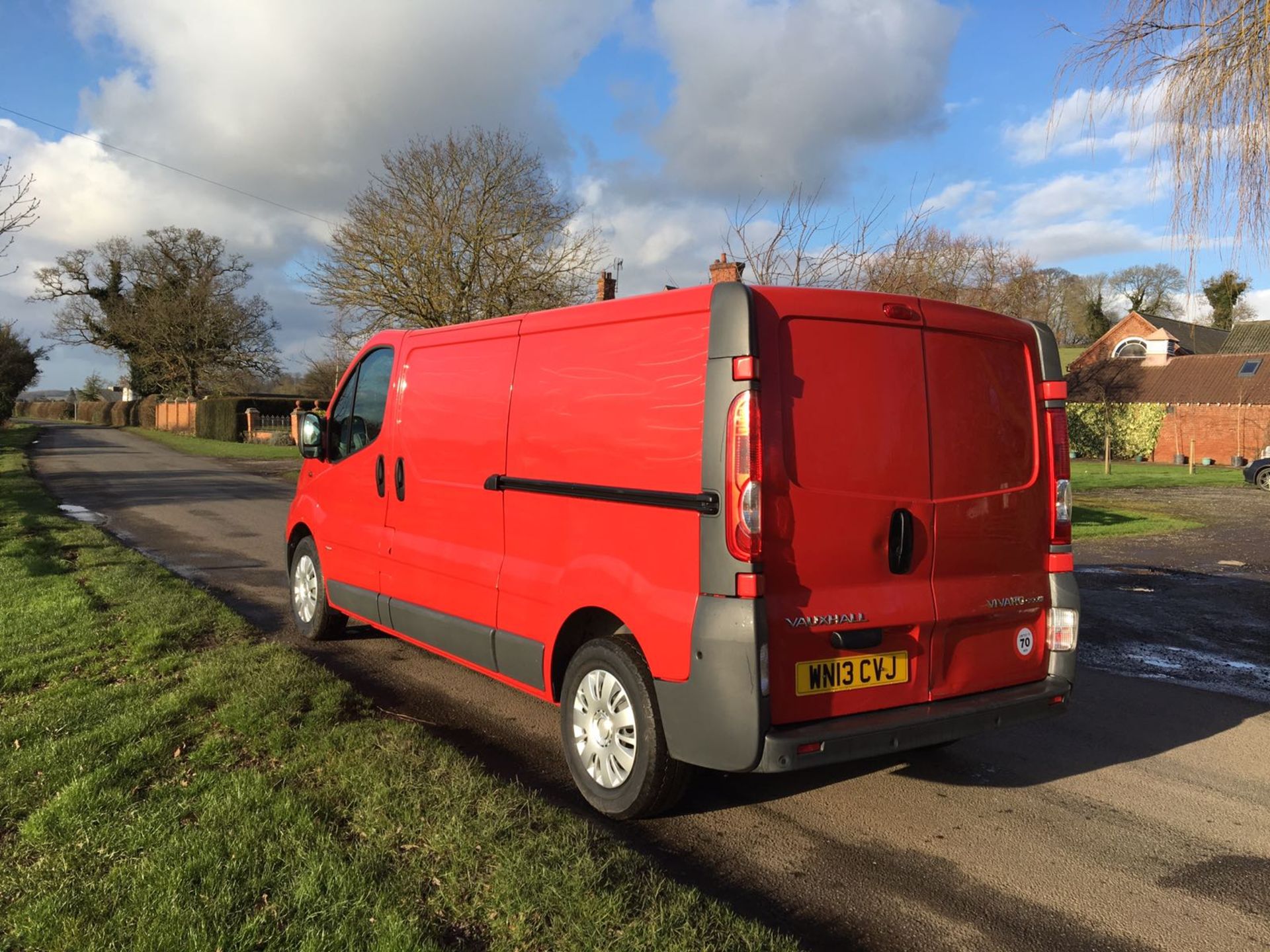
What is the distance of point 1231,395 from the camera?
4216cm

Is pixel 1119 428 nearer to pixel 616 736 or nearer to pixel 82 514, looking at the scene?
pixel 82 514

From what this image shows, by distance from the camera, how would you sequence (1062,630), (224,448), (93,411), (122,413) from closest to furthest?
(1062,630)
(224,448)
(122,413)
(93,411)

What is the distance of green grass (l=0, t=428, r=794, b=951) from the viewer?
281cm

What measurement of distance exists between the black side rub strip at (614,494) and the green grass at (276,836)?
51.8 inches

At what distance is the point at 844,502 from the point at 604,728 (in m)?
1.45

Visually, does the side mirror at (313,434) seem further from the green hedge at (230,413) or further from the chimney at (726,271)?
the green hedge at (230,413)

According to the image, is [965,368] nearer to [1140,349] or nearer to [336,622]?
[336,622]

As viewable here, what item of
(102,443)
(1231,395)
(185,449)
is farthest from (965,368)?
(1231,395)

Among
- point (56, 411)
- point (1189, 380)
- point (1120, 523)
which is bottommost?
point (1120, 523)

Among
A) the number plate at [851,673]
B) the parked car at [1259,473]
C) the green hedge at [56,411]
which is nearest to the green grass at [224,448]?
the number plate at [851,673]

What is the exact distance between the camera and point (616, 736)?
3.87 m

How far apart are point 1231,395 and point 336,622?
46.9 m

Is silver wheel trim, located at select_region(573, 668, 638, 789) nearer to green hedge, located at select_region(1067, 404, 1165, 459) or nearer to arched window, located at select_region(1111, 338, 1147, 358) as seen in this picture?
green hedge, located at select_region(1067, 404, 1165, 459)

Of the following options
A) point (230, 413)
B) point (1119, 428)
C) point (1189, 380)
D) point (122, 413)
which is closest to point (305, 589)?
point (230, 413)
